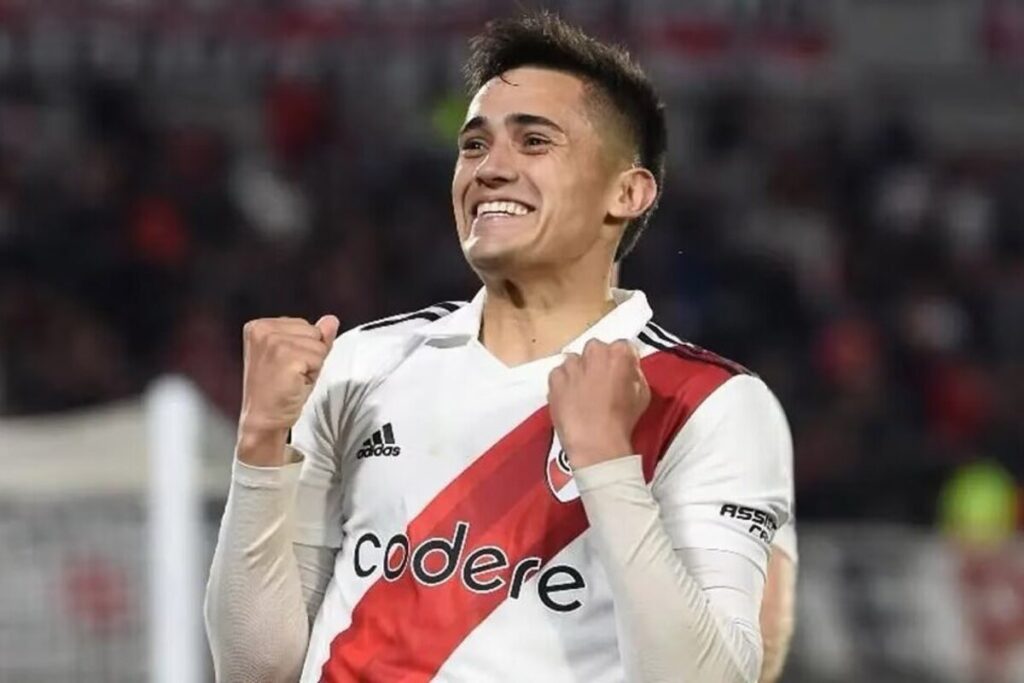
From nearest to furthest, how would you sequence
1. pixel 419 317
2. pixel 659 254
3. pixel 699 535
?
pixel 699 535 → pixel 419 317 → pixel 659 254

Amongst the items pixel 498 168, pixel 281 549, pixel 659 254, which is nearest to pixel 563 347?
pixel 498 168

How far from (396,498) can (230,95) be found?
10.0m

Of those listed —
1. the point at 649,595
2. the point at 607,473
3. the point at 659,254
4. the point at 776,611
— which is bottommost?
the point at 659,254

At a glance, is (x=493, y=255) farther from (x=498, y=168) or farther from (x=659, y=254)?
(x=659, y=254)

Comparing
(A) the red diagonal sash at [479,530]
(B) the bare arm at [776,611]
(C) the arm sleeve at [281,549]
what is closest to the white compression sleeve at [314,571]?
(C) the arm sleeve at [281,549]

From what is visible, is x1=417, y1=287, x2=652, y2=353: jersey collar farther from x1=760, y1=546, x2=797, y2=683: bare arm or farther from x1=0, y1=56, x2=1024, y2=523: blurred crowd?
x1=0, y1=56, x2=1024, y2=523: blurred crowd

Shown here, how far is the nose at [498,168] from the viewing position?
10.6 feet

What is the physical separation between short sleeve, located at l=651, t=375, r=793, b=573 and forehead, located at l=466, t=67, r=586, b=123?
0.45 m

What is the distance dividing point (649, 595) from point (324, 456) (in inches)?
24.9

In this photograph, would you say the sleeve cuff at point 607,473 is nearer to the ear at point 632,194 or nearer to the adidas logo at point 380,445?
the adidas logo at point 380,445

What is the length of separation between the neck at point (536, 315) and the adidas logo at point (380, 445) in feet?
0.66

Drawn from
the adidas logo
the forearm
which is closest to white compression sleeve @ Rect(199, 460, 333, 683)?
the forearm

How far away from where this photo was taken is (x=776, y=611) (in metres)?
3.99

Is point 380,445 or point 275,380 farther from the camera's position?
point 380,445
